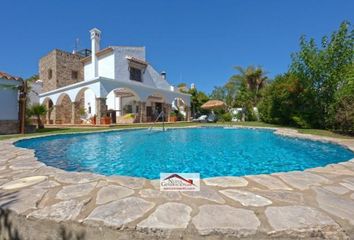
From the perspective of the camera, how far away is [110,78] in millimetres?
20547

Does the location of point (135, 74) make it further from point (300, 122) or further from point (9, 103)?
point (300, 122)

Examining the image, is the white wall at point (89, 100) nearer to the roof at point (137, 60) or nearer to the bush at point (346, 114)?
the roof at point (137, 60)

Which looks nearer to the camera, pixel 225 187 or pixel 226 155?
pixel 225 187

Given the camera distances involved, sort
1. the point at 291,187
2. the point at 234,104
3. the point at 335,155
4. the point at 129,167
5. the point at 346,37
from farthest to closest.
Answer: the point at 234,104, the point at 346,37, the point at 335,155, the point at 129,167, the point at 291,187

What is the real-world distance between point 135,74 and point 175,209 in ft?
Answer: 78.9

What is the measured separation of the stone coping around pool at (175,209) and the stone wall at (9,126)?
1141 centimetres

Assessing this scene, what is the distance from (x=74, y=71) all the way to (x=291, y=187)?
91.3 feet

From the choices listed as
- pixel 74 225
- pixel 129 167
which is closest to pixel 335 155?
pixel 129 167

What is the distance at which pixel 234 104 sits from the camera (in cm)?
3256

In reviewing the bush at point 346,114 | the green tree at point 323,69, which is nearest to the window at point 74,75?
the green tree at point 323,69

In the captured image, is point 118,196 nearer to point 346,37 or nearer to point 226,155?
point 226,155

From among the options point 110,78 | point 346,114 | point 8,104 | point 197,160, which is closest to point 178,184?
point 197,160

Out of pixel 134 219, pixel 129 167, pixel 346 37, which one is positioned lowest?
pixel 129 167

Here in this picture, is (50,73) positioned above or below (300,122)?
above
